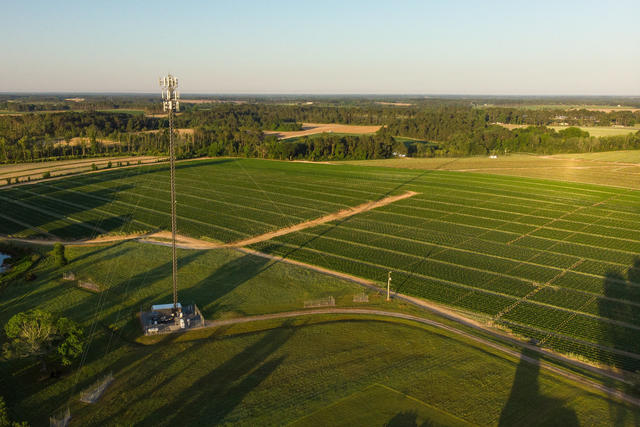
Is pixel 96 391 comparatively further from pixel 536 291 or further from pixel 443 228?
pixel 443 228

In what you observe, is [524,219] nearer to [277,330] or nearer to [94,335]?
[277,330]

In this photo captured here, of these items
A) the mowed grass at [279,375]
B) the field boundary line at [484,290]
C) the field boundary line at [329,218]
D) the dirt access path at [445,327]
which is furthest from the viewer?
the field boundary line at [329,218]

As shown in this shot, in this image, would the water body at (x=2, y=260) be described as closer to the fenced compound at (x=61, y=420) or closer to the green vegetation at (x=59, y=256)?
the green vegetation at (x=59, y=256)

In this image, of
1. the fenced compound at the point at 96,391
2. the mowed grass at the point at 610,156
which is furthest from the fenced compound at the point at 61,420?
the mowed grass at the point at 610,156

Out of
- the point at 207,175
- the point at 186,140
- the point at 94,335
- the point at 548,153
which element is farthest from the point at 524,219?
the point at 186,140

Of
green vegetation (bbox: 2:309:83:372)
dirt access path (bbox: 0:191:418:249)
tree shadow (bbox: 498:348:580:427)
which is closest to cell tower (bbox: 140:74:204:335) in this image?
green vegetation (bbox: 2:309:83:372)

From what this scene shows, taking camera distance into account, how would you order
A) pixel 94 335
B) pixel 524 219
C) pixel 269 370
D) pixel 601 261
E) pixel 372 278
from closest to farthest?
pixel 269 370 < pixel 94 335 < pixel 372 278 < pixel 601 261 < pixel 524 219

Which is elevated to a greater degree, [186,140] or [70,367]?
[186,140]
